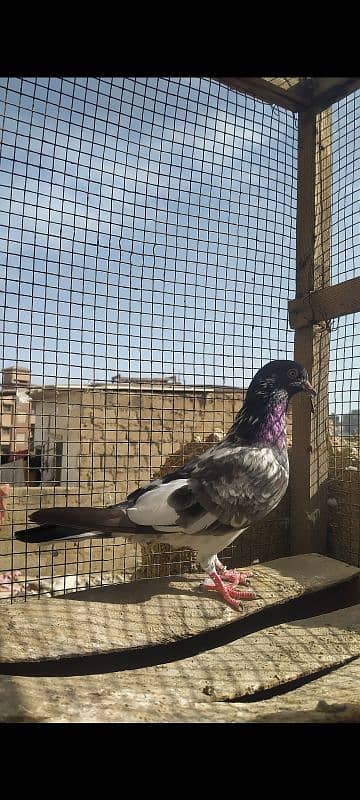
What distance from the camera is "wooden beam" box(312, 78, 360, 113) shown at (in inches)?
114

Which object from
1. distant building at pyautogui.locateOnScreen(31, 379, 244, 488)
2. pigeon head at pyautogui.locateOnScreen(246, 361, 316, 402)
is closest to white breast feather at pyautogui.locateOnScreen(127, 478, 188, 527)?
distant building at pyautogui.locateOnScreen(31, 379, 244, 488)

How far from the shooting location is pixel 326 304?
290 cm

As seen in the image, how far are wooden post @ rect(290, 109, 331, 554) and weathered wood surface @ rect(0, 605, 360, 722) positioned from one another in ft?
2.86

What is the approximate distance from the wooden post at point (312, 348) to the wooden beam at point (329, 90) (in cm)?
6

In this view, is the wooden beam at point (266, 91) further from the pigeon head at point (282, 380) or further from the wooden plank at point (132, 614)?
the wooden plank at point (132, 614)

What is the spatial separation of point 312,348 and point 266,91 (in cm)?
148

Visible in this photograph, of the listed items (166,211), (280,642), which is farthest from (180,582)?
(166,211)

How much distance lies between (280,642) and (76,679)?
32.6 inches

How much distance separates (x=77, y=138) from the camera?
7.63 ft

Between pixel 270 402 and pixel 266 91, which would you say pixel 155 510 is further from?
pixel 266 91

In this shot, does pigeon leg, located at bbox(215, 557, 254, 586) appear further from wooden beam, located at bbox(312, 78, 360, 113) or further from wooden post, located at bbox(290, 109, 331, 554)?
wooden beam, located at bbox(312, 78, 360, 113)

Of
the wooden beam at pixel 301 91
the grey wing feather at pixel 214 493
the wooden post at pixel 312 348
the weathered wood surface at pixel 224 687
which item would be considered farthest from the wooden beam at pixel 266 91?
the weathered wood surface at pixel 224 687

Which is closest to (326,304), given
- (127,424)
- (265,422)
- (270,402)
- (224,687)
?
(270,402)
